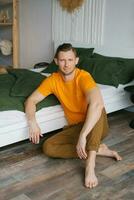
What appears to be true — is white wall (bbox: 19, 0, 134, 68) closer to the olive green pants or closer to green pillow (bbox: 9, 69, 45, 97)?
green pillow (bbox: 9, 69, 45, 97)

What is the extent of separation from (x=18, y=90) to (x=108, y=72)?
1127 millimetres

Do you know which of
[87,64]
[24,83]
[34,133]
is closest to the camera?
[34,133]

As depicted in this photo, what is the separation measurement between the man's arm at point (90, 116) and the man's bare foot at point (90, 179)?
0.12 metres

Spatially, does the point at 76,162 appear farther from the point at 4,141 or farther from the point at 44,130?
the point at 4,141

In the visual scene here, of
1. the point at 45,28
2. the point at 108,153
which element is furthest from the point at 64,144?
the point at 45,28

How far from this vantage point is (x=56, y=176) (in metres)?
2.13

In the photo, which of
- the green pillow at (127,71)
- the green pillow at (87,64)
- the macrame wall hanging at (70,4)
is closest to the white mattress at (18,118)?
the green pillow at (87,64)

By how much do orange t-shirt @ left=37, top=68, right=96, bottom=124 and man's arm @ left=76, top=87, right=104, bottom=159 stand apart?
0.12 meters

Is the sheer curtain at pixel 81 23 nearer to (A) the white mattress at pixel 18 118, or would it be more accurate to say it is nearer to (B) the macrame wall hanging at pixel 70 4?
(B) the macrame wall hanging at pixel 70 4

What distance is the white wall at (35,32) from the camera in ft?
15.3

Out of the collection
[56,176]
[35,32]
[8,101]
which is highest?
[35,32]

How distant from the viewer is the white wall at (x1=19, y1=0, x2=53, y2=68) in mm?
4672

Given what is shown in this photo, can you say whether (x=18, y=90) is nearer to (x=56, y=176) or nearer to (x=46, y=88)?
(x=46, y=88)

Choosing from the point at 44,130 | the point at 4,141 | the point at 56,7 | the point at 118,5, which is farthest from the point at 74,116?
the point at 56,7
